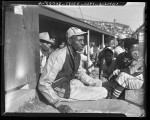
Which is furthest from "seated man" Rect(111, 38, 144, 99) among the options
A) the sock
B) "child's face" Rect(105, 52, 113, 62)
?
"child's face" Rect(105, 52, 113, 62)

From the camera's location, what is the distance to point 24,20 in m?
3.54

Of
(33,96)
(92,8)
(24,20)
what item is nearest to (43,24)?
(24,20)

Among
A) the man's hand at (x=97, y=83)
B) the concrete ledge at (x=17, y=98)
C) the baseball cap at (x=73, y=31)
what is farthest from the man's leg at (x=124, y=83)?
the concrete ledge at (x=17, y=98)

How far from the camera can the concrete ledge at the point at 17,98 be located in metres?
3.43

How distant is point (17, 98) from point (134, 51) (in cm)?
179

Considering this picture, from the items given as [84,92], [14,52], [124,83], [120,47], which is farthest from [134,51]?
[14,52]

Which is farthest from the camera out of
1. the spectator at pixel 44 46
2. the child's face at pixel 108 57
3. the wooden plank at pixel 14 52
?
the child's face at pixel 108 57

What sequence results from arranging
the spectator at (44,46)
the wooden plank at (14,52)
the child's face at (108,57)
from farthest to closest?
the child's face at (108,57) → the spectator at (44,46) → the wooden plank at (14,52)

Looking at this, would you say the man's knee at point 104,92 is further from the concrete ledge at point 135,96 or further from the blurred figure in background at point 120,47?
the blurred figure in background at point 120,47

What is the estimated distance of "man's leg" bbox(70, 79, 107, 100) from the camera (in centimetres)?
359

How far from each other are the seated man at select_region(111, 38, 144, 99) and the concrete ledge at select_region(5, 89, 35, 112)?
4.03 ft

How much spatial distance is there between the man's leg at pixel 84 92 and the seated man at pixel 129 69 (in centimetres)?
18

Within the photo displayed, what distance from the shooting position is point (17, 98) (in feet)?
11.4

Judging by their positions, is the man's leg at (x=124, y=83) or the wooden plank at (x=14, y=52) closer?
the wooden plank at (x=14, y=52)
